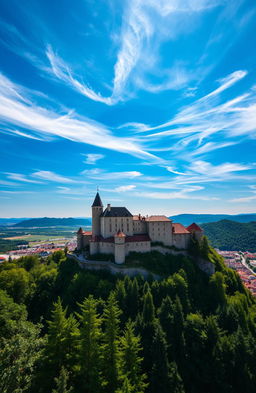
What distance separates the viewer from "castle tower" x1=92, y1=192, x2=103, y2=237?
165ft

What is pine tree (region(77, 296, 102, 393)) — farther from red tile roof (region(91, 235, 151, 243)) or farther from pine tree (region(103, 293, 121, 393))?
red tile roof (region(91, 235, 151, 243))

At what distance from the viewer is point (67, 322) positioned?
832 inches

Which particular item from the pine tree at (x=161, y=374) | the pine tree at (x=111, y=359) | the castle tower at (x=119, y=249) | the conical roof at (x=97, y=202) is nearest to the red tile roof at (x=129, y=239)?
the castle tower at (x=119, y=249)

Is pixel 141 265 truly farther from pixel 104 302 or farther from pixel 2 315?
pixel 2 315

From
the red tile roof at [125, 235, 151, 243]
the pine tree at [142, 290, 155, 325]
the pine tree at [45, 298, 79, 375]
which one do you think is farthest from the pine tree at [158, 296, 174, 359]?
the red tile roof at [125, 235, 151, 243]

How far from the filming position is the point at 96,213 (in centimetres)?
5103

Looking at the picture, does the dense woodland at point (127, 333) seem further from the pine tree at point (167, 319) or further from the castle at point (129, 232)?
the castle at point (129, 232)

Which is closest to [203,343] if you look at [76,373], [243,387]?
[243,387]

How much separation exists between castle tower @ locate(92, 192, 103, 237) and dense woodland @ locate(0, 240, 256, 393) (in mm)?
9621

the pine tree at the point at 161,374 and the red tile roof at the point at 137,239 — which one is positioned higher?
the red tile roof at the point at 137,239

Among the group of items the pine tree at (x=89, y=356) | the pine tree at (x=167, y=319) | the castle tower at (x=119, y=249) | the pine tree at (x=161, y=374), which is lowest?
the pine tree at (x=161, y=374)

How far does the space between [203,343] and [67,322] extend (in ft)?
73.0

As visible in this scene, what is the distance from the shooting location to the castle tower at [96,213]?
50.3 m

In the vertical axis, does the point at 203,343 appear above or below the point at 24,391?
below
